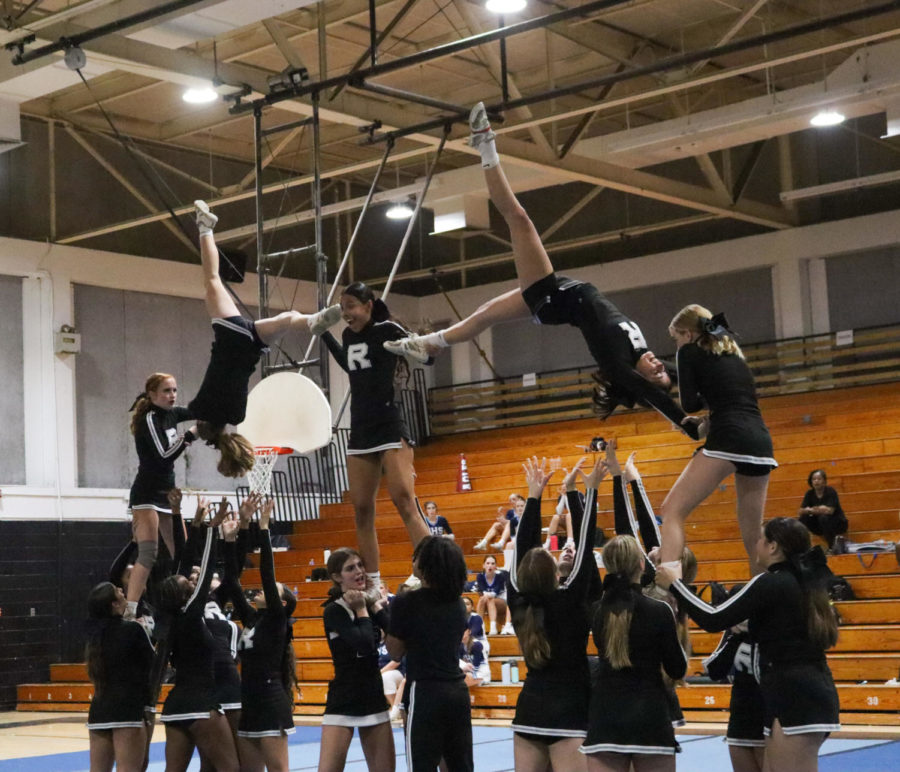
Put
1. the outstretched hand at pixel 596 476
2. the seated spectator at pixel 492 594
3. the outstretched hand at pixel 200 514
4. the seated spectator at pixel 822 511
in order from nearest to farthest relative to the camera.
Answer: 1. the outstretched hand at pixel 596 476
2. the outstretched hand at pixel 200 514
3. the seated spectator at pixel 822 511
4. the seated spectator at pixel 492 594

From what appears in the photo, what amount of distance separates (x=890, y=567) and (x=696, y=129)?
17.9ft

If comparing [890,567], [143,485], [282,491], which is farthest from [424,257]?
[143,485]

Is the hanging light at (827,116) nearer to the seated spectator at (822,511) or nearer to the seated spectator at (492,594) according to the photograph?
the seated spectator at (822,511)

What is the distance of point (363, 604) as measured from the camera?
21.7 ft

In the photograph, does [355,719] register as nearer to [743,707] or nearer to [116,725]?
[116,725]

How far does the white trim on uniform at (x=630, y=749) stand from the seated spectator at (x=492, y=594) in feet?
30.0

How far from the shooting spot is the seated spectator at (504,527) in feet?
51.6

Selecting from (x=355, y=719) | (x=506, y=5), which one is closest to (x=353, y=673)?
(x=355, y=719)

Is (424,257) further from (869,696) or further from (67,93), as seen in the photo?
(869,696)

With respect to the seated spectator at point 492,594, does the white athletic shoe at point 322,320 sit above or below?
above

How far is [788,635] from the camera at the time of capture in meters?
5.36

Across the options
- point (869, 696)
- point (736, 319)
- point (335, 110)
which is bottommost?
point (869, 696)

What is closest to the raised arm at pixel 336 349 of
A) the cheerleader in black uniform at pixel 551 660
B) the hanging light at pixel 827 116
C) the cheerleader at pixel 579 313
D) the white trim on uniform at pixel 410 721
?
the cheerleader at pixel 579 313

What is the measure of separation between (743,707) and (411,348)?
2.41m
